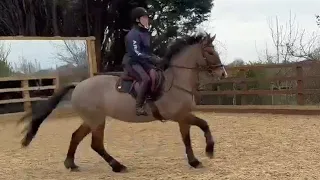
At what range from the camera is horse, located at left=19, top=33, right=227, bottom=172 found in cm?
668

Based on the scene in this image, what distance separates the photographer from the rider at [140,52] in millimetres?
6559

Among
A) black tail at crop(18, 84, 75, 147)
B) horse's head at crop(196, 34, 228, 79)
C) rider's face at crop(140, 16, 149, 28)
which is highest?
rider's face at crop(140, 16, 149, 28)

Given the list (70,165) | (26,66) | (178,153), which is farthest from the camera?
(26,66)

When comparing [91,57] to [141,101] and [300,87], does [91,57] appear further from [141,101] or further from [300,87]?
[141,101]

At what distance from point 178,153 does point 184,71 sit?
5.31 feet

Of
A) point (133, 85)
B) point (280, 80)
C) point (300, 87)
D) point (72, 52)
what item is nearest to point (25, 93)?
point (72, 52)

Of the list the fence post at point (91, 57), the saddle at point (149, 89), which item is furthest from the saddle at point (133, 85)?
the fence post at point (91, 57)

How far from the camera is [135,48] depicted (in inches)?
257

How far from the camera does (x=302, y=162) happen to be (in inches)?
257

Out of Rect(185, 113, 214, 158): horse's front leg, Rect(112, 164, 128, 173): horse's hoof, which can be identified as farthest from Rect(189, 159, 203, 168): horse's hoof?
Rect(112, 164, 128, 173): horse's hoof

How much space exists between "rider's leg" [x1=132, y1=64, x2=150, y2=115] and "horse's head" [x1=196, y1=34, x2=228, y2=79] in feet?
2.40

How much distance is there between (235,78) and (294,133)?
6.98 metres

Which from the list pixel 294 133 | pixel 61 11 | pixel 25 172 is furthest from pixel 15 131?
pixel 61 11

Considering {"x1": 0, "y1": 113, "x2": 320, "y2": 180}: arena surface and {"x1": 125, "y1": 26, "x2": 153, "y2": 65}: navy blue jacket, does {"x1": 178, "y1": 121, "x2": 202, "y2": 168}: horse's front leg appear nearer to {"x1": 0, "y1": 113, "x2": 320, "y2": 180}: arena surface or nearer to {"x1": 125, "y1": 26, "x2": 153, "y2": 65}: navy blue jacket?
{"x1": 0, "y1": 113, "x2": 320, "y2": 180}: arena surface
